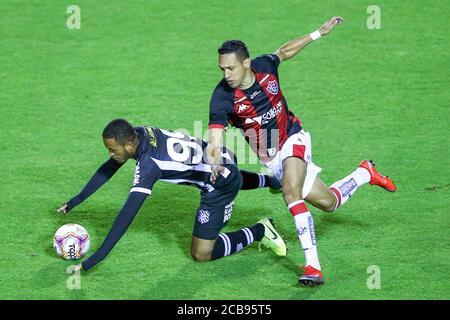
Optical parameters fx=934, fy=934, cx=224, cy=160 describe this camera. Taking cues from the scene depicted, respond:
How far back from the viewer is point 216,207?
28.2 ft

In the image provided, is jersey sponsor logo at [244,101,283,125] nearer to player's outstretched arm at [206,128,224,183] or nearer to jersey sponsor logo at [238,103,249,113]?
jersey sponsor logo at [238,103,249,113]

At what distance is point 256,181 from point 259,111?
114 centimetres

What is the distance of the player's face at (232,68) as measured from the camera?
8375 millimetres

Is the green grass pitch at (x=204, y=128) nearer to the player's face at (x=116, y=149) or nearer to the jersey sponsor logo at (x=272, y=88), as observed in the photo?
the player's face at (x=116, y=149)

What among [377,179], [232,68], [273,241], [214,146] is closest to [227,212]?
[273,241]

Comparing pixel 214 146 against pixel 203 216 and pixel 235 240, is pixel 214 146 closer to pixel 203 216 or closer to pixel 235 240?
pixel 203 216

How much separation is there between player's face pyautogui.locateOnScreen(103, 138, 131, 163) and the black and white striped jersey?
0.37 feet

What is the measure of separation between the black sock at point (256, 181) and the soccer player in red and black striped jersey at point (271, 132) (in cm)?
59

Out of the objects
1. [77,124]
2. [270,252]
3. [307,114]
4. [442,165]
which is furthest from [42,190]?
[442,165]

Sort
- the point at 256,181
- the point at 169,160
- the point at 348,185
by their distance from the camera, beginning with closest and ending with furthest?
the point at 169,160
the point at 348,185
the point at 256,181

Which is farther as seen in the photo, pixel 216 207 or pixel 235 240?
pixel 235 240

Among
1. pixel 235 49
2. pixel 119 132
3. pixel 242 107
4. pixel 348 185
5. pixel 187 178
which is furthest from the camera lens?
pixel 348 185

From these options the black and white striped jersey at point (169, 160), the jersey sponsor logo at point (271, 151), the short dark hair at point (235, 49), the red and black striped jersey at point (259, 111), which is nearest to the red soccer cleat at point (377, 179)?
the red and black striped jersey at point (259, 111)

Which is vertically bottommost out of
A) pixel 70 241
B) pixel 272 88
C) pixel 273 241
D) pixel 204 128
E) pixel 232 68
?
pixel 273 241
